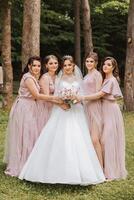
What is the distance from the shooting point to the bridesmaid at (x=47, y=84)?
8.17 metres

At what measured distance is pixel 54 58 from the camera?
26.9 feet

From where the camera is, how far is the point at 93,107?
8.37 metres

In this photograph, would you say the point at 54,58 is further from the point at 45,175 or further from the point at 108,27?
the point at 108,27

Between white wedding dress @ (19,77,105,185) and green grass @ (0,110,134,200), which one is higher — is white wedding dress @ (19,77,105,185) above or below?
above

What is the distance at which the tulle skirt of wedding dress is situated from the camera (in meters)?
7.49

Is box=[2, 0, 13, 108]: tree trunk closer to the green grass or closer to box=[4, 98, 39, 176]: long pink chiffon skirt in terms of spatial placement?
box=[4, 98, 39, 176]: long pink chiffon skirt

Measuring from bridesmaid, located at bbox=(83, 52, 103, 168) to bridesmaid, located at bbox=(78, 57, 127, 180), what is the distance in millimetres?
79

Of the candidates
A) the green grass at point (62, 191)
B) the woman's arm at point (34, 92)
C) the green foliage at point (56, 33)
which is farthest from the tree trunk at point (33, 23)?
the green foliage at point (56, 33)

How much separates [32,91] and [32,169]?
1199 mm

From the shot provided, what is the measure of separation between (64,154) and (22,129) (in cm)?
102

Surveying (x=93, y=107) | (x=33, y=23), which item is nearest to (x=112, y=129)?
(x=93, y=107)

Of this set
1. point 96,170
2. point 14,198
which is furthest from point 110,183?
point 14,198

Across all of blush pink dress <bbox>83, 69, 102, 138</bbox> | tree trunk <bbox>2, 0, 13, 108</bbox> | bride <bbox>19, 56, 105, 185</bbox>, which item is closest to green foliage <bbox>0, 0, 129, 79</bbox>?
tree trunk <bbox>2, 0, 13, 108</bbox>

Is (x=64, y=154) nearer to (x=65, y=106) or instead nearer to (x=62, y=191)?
(x=62, y=191)
